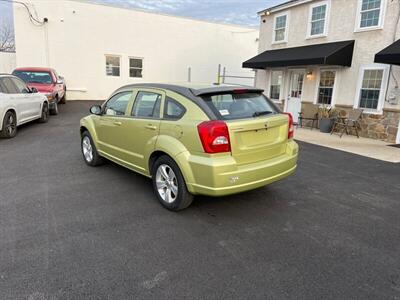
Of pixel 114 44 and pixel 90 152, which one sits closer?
pixel 90 152

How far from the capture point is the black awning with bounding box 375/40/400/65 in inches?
328

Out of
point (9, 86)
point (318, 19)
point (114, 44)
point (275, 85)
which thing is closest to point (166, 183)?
point (9, 86)

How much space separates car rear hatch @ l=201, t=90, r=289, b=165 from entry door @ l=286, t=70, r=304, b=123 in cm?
930

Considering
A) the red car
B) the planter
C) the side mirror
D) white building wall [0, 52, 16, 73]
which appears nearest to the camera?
the side mirror

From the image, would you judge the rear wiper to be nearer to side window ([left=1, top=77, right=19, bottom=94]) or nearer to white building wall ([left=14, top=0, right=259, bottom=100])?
side window ([left=1, top=77, right=19, bottom=94])

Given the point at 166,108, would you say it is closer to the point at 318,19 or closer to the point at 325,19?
the point at 325,19

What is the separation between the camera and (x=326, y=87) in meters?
11.8

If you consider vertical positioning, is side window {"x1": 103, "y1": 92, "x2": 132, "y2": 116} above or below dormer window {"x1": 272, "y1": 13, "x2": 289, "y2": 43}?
below

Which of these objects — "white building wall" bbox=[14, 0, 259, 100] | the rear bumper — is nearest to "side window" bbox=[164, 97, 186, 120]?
the rear bumper

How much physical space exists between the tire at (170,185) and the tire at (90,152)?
77.8 inches

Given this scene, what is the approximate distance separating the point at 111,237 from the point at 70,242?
0.41 meters

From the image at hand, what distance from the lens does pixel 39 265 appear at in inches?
112

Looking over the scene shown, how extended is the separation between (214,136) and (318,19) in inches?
418

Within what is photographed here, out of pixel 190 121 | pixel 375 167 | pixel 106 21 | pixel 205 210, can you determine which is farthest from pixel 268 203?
pixel 106 21
